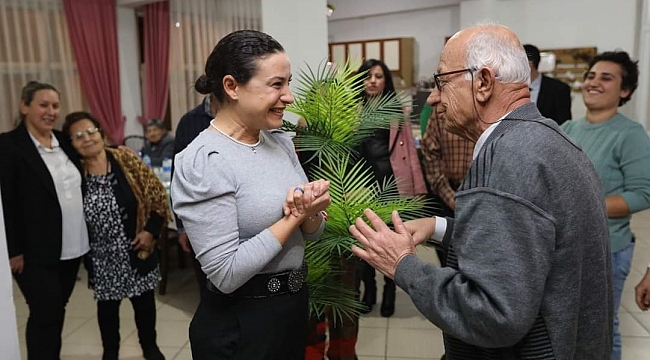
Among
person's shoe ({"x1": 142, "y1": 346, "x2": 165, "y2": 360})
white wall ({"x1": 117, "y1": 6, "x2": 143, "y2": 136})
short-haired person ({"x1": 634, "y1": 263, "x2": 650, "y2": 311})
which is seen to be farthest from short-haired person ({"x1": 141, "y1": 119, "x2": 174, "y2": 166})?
short-haired person ({"x1": 634, "y1": 263, "x2": 650, "y2": 311})

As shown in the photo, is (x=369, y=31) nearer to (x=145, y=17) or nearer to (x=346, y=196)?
(x=145, y=17)

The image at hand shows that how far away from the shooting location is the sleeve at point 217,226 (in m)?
1.30

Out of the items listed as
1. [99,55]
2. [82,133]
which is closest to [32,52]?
[99,55]

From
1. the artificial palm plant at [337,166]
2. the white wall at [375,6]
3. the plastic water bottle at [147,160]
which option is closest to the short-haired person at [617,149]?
the artificial palm plant at [337,166]

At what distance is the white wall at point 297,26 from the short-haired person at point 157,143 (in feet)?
5.54

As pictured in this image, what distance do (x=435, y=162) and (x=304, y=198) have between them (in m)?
1.86

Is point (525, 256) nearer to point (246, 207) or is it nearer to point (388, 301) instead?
point (246, 207)

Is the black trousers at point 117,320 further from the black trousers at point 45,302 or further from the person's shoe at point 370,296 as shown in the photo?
the person's shoe at point 370,296

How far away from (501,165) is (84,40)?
20.3 feet

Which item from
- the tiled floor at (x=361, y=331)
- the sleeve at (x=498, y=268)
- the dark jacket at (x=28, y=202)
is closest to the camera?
the sleeve at (x=498, y=268)

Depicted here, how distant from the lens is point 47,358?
262 centimetres

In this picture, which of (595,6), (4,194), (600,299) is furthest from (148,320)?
(595,6)

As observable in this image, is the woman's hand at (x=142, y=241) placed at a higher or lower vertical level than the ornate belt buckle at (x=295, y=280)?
lower

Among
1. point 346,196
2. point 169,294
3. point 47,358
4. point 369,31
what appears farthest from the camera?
point 369,31
